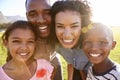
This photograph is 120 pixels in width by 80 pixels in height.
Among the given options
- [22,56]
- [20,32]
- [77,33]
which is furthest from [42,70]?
[77,33]

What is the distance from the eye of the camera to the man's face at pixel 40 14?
4.46 meters

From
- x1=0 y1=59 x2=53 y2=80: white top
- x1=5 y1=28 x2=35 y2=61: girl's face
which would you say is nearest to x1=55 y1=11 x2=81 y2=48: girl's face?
x1=5 y1=28 x2=35 y2=61: girl's face

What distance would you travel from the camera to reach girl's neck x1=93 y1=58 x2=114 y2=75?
4.03 m

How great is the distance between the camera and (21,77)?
438 centimetres

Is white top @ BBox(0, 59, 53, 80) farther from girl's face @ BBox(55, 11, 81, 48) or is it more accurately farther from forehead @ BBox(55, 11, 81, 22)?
forehead @ BBox(55, 11, 81, 22)

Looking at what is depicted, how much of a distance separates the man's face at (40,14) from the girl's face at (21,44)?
25 cm

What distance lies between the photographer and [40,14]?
4457 mm

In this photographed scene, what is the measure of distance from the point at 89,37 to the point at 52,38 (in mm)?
781

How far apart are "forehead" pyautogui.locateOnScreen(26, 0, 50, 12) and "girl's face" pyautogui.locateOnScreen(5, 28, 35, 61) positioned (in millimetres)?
389

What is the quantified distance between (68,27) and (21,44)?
647 mm

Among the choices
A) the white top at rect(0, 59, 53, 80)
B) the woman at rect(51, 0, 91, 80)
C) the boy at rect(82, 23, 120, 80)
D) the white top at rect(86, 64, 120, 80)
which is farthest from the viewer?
the white top at rect(0, 59, 53, 80)

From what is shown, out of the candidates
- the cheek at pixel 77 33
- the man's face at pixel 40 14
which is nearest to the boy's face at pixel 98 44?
the cheek at pixel 77 33

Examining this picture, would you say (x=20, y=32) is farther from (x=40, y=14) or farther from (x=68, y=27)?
(x=68, y=27)

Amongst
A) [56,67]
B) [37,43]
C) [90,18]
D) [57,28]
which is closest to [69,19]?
[57,28]
